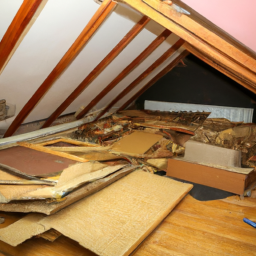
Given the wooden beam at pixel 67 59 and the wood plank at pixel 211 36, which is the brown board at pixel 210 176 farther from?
the wooden beam at pixel 67 59

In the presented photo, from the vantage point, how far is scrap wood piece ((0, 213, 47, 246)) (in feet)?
5.22

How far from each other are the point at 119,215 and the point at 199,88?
12.4ft

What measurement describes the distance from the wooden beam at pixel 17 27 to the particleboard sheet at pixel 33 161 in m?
0.97

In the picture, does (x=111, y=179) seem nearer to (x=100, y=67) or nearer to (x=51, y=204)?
(x=51, y=204)

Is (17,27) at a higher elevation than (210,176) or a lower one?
higher

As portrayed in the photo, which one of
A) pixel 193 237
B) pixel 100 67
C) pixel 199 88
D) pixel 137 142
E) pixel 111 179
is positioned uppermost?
pixel 100 67

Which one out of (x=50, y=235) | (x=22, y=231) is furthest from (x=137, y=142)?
(x=22, y=231)

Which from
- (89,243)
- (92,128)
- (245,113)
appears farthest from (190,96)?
(89,243)

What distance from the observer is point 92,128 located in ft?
14.1

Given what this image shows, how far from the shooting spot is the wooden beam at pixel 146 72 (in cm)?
421

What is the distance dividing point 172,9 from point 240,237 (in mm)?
1626

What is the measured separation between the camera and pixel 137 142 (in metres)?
3.66

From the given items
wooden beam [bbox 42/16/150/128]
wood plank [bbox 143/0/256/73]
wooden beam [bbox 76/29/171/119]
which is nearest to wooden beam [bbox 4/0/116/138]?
wooden beam [bbox 42/16/150/128]

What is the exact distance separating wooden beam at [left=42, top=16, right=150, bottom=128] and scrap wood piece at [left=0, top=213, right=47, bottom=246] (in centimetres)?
213
